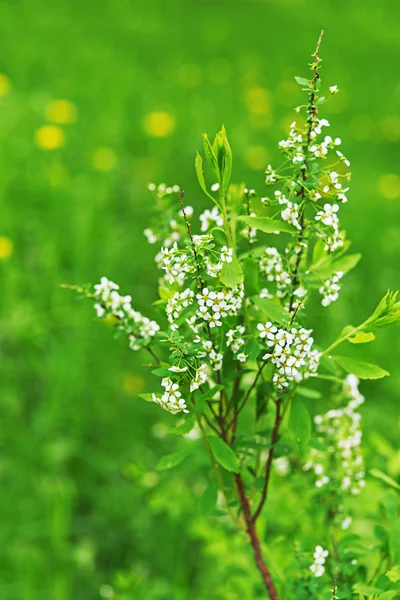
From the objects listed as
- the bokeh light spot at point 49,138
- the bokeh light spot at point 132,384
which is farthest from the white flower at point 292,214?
the bokeh light spot at point 49,138

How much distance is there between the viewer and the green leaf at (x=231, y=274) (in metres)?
1.04

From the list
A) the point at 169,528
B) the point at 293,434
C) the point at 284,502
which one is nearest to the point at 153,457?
the point at 169,528

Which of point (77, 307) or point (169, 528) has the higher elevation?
point (77, 307)

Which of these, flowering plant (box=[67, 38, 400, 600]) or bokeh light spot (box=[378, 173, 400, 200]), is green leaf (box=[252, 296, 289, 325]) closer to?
flowering plant (box=[67, 38, 400, 600])

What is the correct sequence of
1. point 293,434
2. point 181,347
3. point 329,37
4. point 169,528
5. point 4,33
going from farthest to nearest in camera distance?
point 329,37
point 4,33
point 169,528
point 293,434
point 181,347

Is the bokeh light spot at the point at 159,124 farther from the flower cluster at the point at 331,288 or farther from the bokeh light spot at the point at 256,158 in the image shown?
the flower cluster at the point at 331,288

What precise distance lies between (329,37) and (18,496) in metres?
7.76

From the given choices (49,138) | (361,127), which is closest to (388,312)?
(49,138)

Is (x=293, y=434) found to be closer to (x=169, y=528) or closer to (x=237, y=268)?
(x=237, y=268)

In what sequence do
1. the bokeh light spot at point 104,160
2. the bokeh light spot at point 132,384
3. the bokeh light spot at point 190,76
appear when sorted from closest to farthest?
the bokeh light spot at point 132,384 < the bokeh light spot at point 104,160 < the bokeh light spot at point 190,76

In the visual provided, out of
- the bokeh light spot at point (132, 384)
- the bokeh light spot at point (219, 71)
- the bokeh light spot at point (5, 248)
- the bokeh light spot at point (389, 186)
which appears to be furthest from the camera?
the bokeh light spot at point (219, 71)

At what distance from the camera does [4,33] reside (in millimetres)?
6129

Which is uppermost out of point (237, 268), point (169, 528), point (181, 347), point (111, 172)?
point (237, 268)

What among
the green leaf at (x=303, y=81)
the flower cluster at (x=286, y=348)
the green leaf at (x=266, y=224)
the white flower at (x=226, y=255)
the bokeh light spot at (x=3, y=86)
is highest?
the green leaf at (x=303, y=81)
